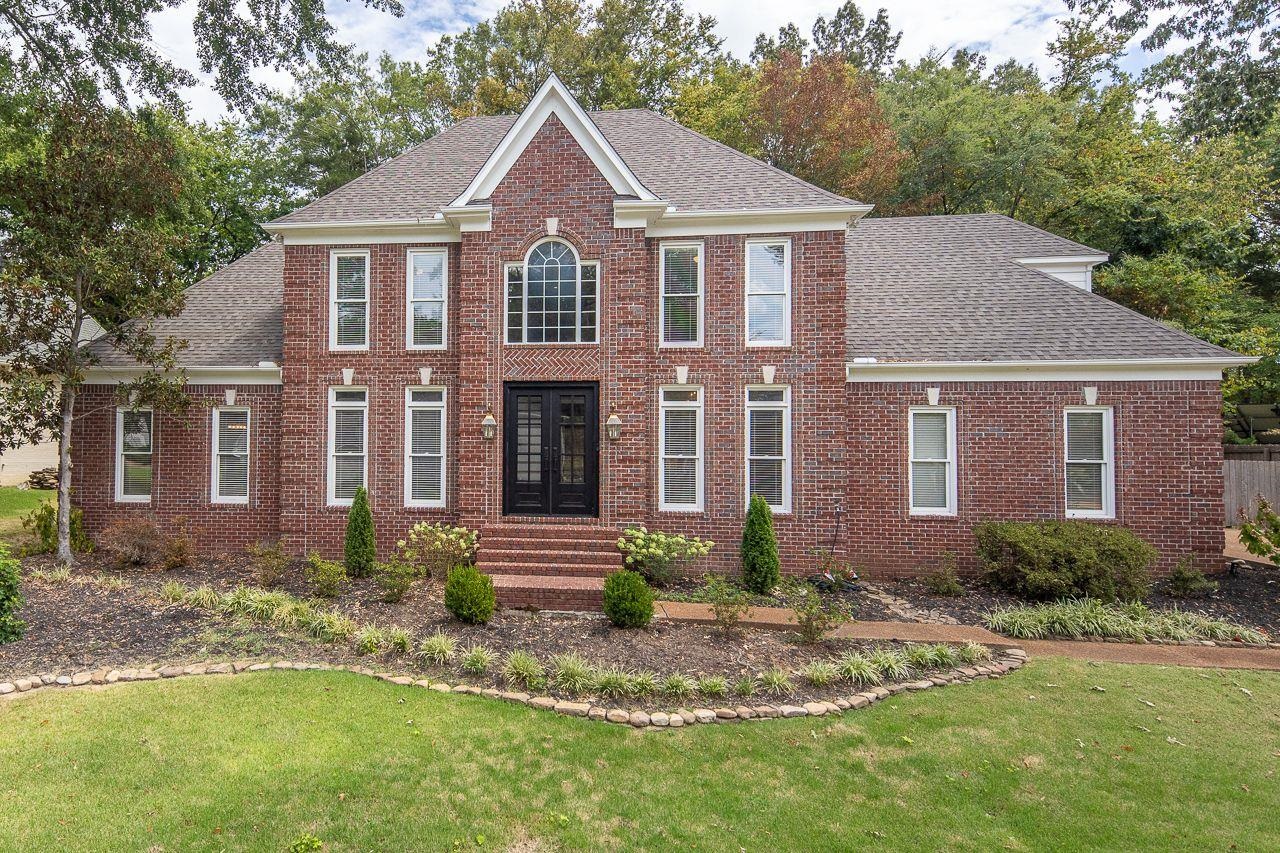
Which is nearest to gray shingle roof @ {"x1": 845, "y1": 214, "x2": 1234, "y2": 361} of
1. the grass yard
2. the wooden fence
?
the wooden fence

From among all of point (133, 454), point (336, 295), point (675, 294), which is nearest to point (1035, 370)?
point (675, 294)

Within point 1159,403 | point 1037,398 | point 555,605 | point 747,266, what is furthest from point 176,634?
point 1159,403

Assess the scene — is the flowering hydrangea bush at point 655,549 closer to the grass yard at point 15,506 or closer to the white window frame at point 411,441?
the white window frame at point 411,441

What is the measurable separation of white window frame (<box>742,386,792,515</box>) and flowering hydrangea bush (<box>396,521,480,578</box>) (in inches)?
192

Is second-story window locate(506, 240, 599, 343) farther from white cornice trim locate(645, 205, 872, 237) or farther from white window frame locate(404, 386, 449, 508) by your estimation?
white window frame locate(404, 386, 449, 508)

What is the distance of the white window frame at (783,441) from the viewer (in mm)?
10398

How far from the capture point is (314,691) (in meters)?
5.61

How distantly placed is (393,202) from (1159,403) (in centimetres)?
1441

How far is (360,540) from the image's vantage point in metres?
9.90

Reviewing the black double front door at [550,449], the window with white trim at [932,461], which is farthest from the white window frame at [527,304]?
the window with white trim at [932,461]

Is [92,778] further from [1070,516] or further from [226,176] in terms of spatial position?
[226,176]

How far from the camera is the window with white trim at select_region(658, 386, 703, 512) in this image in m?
10.6

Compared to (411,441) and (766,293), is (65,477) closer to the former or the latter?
(411,441)

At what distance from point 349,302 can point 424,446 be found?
10.2 ft
